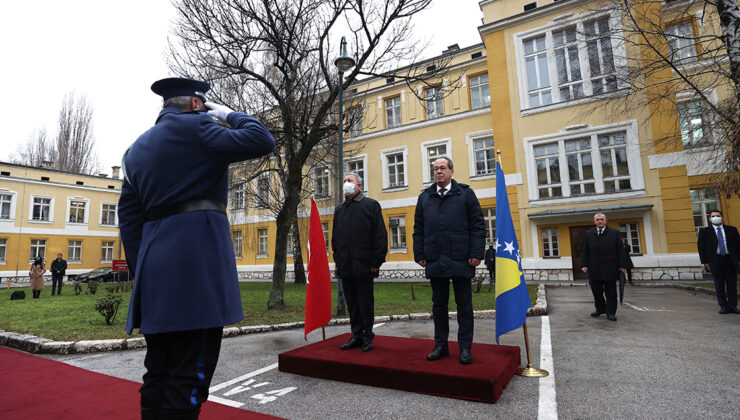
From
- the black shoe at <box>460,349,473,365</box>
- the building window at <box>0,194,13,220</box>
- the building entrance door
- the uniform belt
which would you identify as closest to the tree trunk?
the building entrance door

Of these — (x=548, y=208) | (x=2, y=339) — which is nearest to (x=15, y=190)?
(x=2, y=339)

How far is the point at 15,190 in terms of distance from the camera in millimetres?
32062

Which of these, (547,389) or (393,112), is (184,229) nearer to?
(547,389)

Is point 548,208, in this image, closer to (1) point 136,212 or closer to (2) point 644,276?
(2) point 644,276

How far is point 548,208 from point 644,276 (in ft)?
16.3

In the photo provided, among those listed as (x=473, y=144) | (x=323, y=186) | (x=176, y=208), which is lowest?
(x=176, y=208)

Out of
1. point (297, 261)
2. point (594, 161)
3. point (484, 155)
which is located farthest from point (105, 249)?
point (594, 161)

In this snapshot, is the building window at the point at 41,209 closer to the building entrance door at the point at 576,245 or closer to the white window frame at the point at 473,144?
the white window frame at the point at 473,144

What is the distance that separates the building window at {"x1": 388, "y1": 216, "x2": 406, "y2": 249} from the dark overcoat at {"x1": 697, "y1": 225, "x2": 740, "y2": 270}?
16561 mm

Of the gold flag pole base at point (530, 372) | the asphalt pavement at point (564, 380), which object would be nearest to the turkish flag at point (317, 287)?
the asphalt pavement at point (564, 380)

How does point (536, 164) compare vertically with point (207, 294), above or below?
above

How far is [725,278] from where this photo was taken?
776 centimetres

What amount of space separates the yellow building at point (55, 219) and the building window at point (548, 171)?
3841cm

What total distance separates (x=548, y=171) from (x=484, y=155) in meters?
3.98
